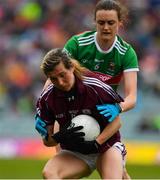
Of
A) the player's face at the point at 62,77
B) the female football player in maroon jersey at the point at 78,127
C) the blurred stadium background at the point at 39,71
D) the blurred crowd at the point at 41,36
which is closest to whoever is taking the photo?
the player's face at the point at 62,77

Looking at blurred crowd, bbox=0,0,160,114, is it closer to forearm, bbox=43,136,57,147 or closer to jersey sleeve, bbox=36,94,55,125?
forearm, bbox=43,136,57,147

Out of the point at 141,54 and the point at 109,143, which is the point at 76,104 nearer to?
the point at 109,143

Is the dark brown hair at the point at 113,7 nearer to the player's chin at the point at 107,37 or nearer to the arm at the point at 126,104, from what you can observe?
the player's chin at the point at 107,37

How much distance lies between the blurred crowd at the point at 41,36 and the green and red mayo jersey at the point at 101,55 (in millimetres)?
10110

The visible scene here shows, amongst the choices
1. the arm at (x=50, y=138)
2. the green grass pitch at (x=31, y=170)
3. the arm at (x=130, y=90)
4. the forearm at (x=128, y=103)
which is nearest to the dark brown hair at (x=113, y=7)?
the arm at (x=130, y=90)

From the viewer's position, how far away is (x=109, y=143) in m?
8.38

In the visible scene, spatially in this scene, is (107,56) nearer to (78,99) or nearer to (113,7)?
(113,7)

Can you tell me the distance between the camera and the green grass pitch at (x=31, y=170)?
14.8 metres

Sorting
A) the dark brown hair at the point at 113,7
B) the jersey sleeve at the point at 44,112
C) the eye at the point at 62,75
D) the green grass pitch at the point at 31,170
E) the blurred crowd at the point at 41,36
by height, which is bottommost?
the green grass pitch at the point at 31,170

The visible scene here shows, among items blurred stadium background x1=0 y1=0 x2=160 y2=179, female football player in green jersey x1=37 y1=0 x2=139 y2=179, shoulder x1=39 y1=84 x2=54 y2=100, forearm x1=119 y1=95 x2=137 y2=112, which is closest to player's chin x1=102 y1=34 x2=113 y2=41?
female football player in green jersey x1=37 y1=0 x2=139 y2=179

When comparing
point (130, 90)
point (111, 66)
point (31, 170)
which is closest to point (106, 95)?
point (130, 90)

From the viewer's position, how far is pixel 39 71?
19906mm

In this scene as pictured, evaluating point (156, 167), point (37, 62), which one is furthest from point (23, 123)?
point (156, 167)

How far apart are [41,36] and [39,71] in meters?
1.65
